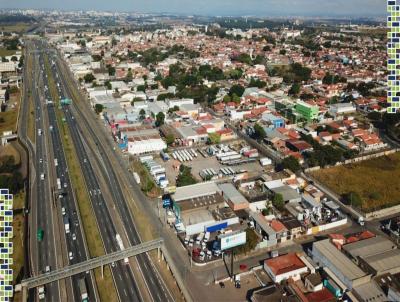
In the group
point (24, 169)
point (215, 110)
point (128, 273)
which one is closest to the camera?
point (128, 273)

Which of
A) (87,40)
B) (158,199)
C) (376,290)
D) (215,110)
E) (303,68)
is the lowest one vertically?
(376,290)

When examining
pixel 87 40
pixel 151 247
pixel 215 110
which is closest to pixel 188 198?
pixel 151 247

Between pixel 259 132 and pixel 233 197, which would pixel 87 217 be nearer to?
pixel 233 197

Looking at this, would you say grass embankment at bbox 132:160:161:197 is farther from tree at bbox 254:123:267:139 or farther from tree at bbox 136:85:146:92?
tree at bbox 136:85:146:92

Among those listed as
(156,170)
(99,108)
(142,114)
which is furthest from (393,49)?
(99,108)

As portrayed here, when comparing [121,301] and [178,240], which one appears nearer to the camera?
[121,301]

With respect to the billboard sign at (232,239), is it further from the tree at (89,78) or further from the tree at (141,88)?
the tree at (89,78)

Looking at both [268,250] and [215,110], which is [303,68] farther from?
[268,250]
